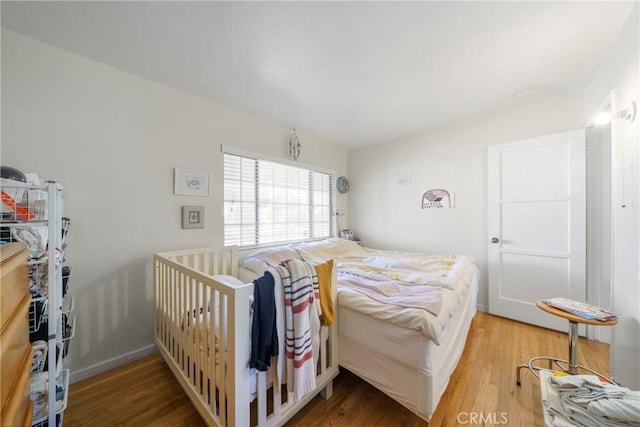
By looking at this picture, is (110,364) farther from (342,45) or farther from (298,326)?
(342,45)

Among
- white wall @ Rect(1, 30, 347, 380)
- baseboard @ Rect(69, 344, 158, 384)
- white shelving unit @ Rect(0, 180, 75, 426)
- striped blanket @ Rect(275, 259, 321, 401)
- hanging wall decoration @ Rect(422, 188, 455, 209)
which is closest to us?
white shelving unit @ Rect(0, 180, 75, 426)

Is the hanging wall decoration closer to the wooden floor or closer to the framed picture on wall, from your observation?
the wooden floor

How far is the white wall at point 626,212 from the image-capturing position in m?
1.36

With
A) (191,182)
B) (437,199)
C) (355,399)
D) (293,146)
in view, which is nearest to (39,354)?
(191,182)

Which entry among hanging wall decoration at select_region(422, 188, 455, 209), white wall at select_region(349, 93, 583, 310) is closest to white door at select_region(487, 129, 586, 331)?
white wall at select_region(349, 93, 583, 310)

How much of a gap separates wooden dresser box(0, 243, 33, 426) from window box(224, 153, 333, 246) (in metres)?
1.92

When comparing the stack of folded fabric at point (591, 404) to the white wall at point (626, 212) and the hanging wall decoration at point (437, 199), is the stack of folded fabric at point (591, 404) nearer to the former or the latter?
the white wall at point (626, 212)

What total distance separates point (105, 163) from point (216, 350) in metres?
1.78

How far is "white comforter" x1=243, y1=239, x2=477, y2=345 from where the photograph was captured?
137 cm

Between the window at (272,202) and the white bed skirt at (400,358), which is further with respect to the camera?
the window at (272,202)

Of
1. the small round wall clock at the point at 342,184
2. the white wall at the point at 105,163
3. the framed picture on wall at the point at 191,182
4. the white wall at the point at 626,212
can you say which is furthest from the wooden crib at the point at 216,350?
the small round wall clock at the point at 342,184

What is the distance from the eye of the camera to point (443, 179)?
3.32 metres

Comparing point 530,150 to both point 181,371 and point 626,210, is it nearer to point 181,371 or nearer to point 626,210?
point 626,210

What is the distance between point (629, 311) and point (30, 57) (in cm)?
429
